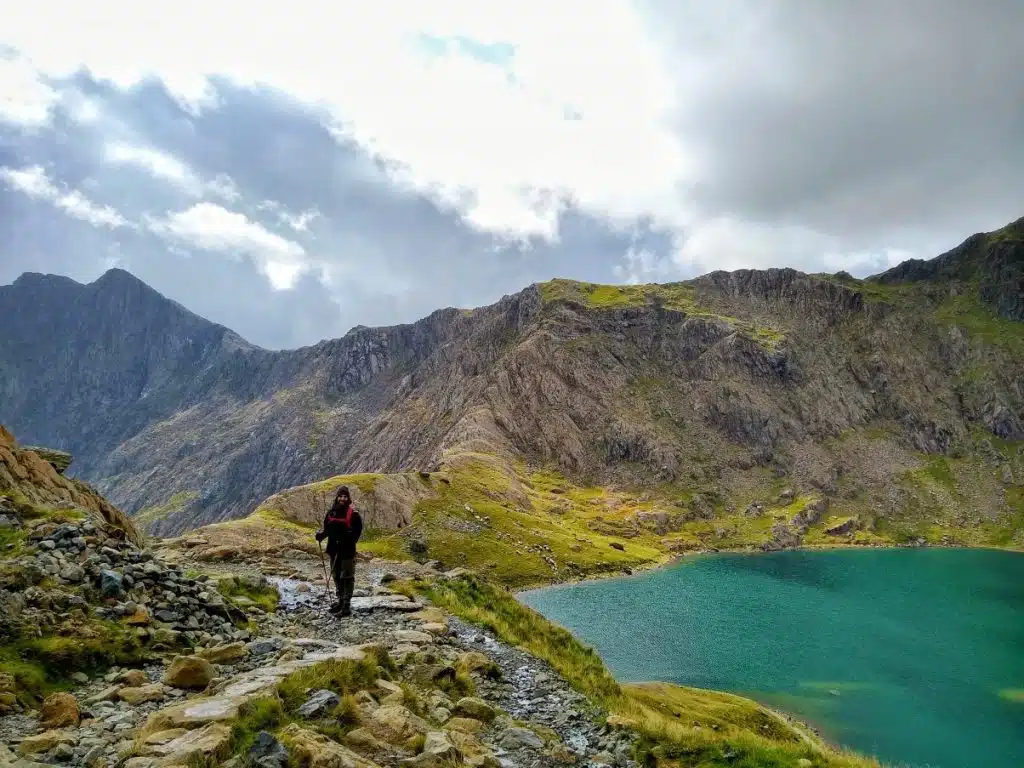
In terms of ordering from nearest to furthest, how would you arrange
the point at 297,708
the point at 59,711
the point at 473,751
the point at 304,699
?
the point at 59,711 → the point at 297,708 → the point at 304,699 → the point at 473,751

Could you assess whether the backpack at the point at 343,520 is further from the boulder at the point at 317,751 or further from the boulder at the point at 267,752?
the boulder at the point at 267,752

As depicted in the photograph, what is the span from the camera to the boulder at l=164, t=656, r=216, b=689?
14.0 meters

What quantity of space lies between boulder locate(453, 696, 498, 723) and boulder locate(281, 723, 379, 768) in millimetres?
5167

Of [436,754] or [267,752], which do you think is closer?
[267,752]

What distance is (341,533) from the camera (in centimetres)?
2348

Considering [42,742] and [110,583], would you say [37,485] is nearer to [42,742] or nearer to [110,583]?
[110,583]

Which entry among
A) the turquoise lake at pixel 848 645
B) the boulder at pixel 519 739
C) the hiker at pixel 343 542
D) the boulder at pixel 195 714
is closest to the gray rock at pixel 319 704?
the boulder at pixel 195 714

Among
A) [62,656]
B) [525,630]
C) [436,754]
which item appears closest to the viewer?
[436,754]

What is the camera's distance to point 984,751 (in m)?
53.2

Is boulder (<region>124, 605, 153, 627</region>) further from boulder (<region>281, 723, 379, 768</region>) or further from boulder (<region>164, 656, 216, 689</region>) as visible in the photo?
boulder (<region>281, 723, 379, 768</region>)

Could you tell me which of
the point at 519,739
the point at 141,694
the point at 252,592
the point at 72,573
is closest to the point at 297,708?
the point at 141,694

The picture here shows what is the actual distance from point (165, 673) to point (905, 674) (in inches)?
3395

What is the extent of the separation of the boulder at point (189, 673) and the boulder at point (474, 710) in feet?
20.2

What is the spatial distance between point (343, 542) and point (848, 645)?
89968 mm
